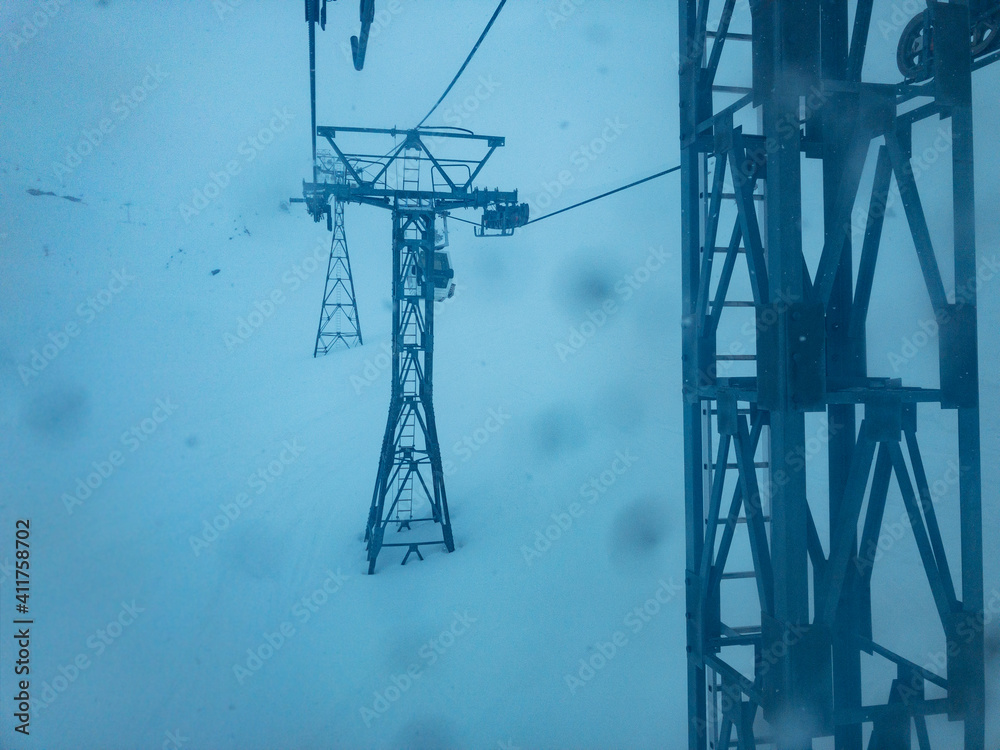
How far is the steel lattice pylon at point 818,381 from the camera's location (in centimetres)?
191

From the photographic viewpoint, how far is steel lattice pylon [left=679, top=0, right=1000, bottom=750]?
1911 mm

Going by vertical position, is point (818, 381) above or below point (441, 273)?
below

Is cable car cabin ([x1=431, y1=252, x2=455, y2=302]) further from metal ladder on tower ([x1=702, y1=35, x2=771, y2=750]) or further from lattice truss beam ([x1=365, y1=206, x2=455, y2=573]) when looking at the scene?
metal ladder on tower ([x1=702, y1=35, x2=771, y2=750])

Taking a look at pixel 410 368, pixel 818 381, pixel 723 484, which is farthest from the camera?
pixel 410 368

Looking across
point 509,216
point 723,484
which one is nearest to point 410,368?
point 509,216

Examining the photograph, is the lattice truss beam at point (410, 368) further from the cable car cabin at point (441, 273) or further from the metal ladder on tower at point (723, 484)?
the metal ladder on tower at point (723, 484)

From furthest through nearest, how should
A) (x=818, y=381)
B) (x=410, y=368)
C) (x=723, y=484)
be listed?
(x=410, y=368), (x=723, y=484), (x=818, y=381)

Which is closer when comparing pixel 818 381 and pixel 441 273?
pixel 818 381

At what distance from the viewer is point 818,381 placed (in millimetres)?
1862

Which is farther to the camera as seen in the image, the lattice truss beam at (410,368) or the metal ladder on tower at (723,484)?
the lattice truss beam at (410,368)

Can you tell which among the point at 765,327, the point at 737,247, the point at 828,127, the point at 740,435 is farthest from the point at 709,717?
the point at 828,127

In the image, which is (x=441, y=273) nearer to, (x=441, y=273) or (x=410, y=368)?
(x=441, y=273)

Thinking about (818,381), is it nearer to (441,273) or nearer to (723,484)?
(723,484)

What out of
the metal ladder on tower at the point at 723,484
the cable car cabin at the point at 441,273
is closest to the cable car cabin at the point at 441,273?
the cable car cabin at the point at 441,273
